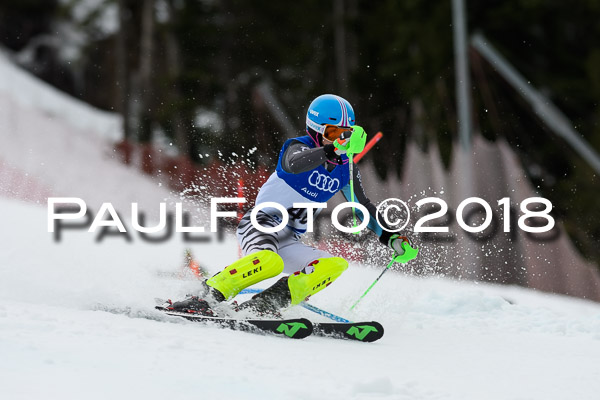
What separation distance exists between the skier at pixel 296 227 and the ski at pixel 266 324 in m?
0.08

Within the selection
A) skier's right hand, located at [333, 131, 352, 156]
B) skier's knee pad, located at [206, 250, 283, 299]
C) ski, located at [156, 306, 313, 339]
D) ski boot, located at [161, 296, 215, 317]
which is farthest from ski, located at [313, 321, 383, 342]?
skier's right hand, located at [333, 131, 352, 156]

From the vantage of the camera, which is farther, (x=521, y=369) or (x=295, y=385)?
(x=521, y=369)

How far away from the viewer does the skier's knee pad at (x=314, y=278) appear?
5422 millimetres

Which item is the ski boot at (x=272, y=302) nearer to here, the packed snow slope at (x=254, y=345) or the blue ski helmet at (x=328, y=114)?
the packed snow slope at (x=254, y=345)

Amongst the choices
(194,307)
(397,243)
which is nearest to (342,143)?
(397,243)

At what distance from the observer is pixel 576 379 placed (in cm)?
468

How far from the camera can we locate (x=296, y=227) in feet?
19.2

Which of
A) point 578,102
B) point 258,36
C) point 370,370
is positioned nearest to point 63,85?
point 258,36

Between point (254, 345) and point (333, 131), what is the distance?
1680 mm

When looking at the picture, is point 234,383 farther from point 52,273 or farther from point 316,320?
point 52,273

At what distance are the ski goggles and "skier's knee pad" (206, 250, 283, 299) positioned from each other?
0.87m

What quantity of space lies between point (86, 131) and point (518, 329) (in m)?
21.0

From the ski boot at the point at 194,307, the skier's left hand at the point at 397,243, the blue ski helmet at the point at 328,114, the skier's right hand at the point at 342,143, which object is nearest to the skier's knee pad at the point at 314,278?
the skier's left hand at the point at 397,243

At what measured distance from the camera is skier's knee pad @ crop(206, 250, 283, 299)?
213 inches
